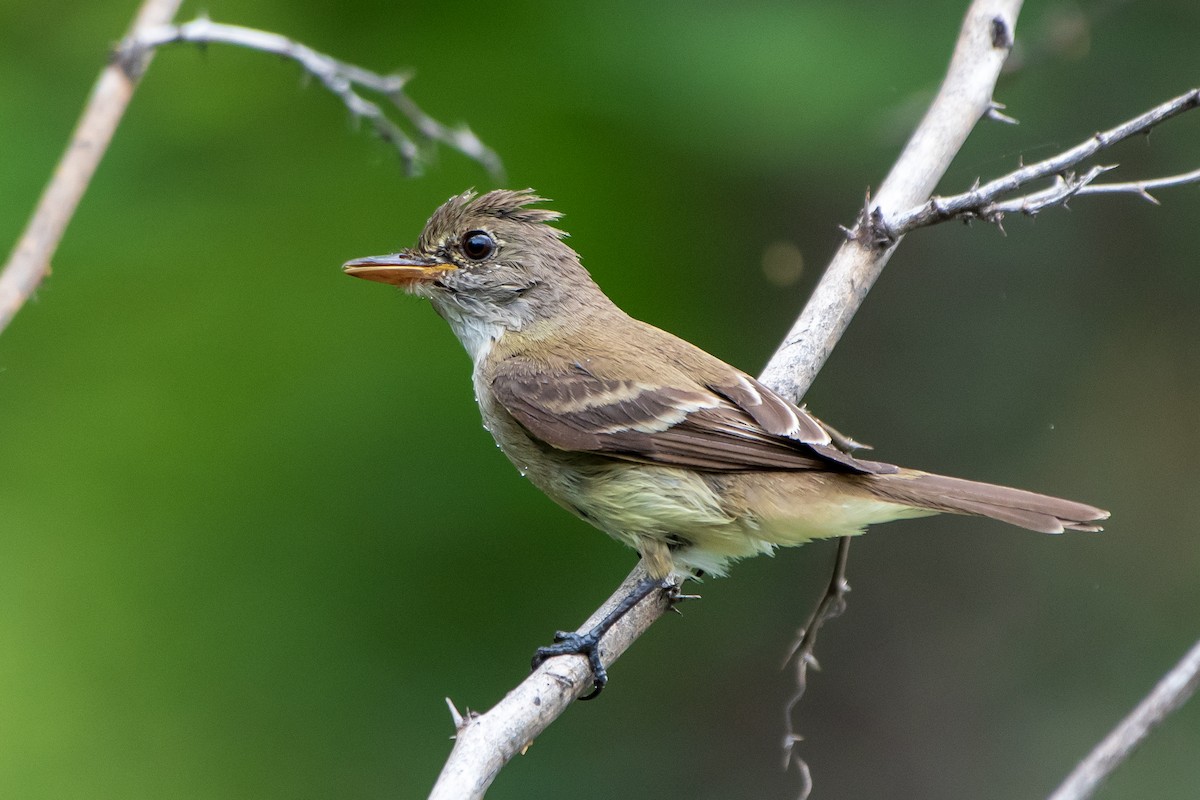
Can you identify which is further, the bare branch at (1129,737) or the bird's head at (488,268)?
the bird's head at (488,268)

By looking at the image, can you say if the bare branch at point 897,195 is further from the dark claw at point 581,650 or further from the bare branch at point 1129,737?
the bare branch at point 1129,737

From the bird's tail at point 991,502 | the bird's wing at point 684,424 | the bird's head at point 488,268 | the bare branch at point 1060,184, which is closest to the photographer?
the bare branch at point 1060,184

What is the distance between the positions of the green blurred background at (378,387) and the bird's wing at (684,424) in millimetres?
1472

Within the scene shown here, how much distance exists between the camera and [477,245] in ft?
17.1

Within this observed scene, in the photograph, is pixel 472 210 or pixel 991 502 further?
pixel 472 210

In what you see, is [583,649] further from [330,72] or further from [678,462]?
[330,72]

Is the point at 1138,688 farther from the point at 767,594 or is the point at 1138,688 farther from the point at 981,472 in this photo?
the point at 767,594

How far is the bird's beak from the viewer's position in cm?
500

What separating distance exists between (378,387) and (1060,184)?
3.29 metres

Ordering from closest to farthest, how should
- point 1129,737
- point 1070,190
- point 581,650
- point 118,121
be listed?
1. point 1129,737
2. point 1070,190
3. point 581,650
4. point 118,121

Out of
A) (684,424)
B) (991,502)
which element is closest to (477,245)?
(684,424)

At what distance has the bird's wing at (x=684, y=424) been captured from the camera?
4.41 meters

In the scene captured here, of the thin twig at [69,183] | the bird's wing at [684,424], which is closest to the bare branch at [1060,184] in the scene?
the bird's wing at [684,424]

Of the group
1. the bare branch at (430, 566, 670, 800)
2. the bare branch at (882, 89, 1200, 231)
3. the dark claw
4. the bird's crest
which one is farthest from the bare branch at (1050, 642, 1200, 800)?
the bird's crest
